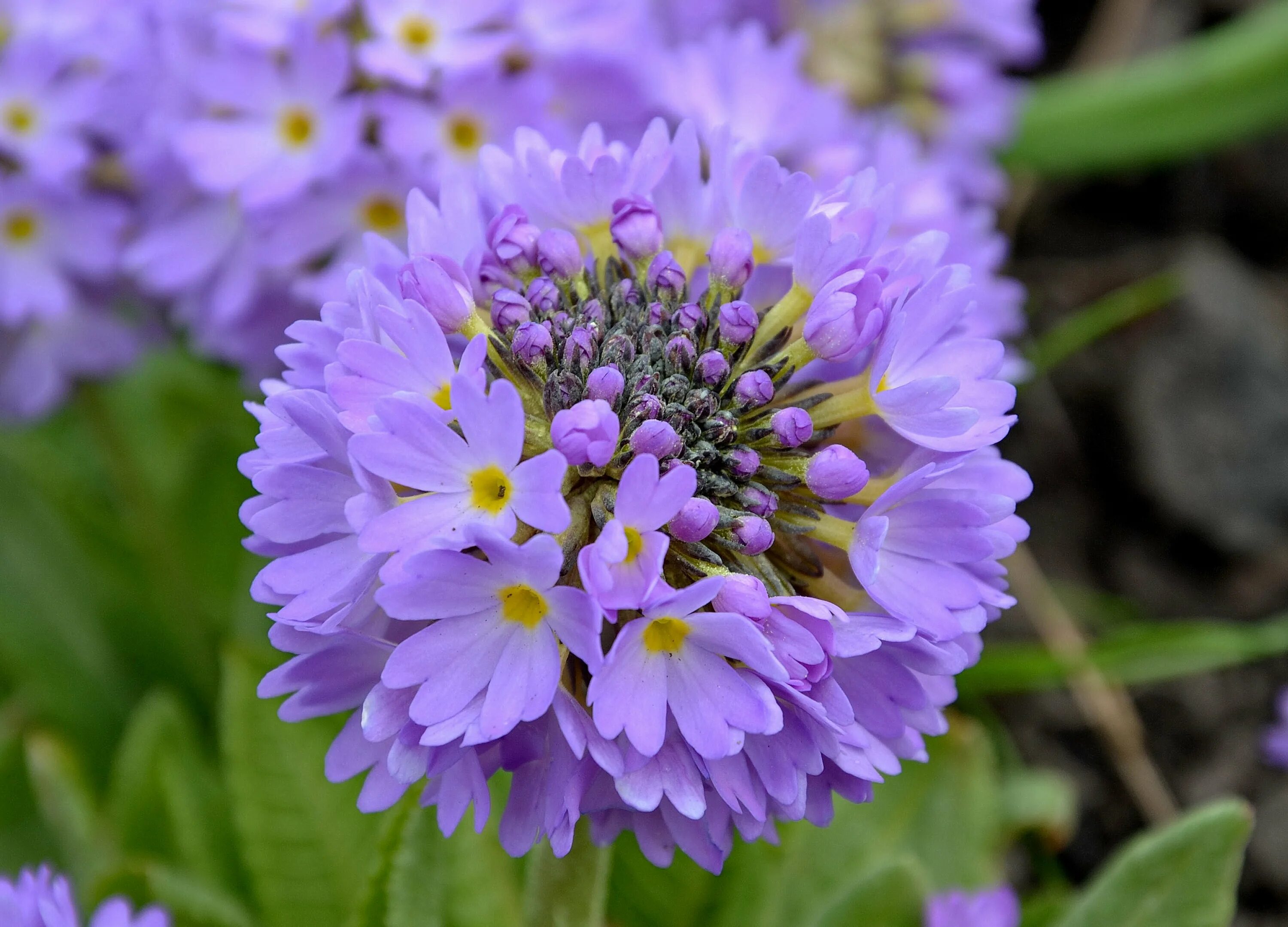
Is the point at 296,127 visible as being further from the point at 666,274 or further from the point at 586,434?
the point at 586,434

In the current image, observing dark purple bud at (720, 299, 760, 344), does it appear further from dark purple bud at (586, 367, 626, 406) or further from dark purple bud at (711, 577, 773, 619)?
dark purple bud at (711, 577, 773, 619)

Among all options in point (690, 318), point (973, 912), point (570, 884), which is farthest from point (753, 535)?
point (973, 912)

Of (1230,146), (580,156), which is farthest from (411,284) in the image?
(1230,146)

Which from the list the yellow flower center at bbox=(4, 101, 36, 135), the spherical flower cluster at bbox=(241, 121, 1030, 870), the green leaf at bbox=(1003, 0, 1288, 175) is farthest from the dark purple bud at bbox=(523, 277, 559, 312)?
the green leaf at bbox=(1003, 0, 1288, 175)

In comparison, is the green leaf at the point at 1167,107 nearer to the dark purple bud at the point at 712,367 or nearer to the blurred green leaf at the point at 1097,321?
the blurred green leaf at the point at 1097,321

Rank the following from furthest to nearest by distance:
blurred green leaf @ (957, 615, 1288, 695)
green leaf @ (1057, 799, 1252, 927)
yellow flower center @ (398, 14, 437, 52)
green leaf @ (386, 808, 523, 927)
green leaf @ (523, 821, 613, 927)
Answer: blurred green leaf @ (957, 615, 1288, 695) < yellow flower center @ (398, 14, 437, 52) < green leaf @ (1057, 799, 1252, 927) < green leaf @ (386, 808, 523, 927) < green leaf @ (523, 821, 613, 927)

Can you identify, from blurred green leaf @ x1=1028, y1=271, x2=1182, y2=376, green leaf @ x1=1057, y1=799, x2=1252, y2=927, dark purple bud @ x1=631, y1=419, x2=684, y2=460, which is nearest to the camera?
dark purple bud @ x1=631, y1=419, x2=684, y2=460

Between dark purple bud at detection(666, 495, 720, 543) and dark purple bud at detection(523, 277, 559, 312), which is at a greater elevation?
dark purple bud at detection(523, 277, 559, 312)
